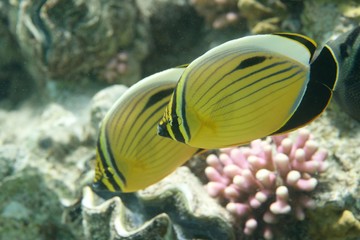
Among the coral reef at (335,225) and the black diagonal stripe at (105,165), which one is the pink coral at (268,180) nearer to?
the coral reef at (335,225)

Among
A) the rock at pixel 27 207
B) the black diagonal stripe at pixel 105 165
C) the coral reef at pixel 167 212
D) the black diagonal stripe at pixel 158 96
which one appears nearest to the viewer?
the black diagonal stripe at pixel 158 96

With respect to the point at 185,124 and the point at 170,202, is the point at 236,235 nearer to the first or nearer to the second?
the point at 170,202

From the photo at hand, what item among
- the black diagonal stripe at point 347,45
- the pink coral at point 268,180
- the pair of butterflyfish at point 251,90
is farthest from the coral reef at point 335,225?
the pair of butterflyfish at point 251,90

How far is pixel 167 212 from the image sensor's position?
2.83 metres

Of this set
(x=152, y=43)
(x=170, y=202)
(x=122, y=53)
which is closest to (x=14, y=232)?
(x=170, y=202)

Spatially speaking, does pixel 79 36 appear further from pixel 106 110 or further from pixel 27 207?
pixel 27 207

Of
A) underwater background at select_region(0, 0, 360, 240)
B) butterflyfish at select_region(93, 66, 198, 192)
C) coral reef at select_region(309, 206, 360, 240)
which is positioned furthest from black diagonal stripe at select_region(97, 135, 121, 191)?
coral reef at select_region(309, 206, 360, 240)

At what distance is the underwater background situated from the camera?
2.73 metres

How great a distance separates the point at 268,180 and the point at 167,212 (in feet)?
2.56

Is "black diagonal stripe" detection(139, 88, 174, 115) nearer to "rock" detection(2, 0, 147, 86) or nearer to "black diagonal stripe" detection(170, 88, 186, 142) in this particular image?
"black diagonal stripe" detection(170, 88, 186, 142)

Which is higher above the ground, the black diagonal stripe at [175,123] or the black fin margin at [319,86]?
the black fin margin at [319,86]

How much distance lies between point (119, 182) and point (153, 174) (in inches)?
8.1

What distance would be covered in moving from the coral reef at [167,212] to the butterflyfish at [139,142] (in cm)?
64

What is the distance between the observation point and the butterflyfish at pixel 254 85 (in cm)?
154
